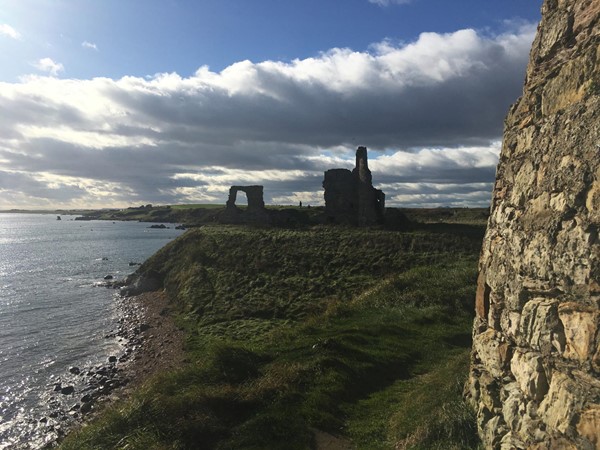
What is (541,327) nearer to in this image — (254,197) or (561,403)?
(561,403)

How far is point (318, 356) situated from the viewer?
1798 centimetres

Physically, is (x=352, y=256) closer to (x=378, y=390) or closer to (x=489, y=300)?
(x=378, y=390)

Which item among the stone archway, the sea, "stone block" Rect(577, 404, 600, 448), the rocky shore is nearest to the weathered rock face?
"stone block" Rect(577, 404, 600, 448)

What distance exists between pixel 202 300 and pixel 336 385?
22.5 meters

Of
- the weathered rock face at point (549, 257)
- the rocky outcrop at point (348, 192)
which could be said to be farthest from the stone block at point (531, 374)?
the rocky outcrop at point (348, 192)

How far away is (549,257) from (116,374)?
2471cm

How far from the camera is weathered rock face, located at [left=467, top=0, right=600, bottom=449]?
19.1ft

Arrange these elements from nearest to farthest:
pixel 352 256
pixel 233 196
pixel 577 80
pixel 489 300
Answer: pixel 577 80 → pixel 489 300 → pixel 352 256 → pixel 233 196

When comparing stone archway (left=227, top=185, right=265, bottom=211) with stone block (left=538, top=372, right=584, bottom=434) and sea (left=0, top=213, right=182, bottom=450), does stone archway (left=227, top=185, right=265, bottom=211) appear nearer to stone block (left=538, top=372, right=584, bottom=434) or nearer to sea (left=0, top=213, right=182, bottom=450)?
sea (left=0, top=213, right=182, bottom=450)

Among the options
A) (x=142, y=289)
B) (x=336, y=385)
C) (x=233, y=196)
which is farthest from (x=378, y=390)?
(x=233, y=196)

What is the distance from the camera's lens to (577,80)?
678cm

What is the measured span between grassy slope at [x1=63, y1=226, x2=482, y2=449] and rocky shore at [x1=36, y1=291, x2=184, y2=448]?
67.5 inches

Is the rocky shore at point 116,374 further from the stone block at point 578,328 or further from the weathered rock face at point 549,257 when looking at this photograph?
the stone block at point 578,328

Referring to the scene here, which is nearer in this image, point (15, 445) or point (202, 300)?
point (15, 445)
